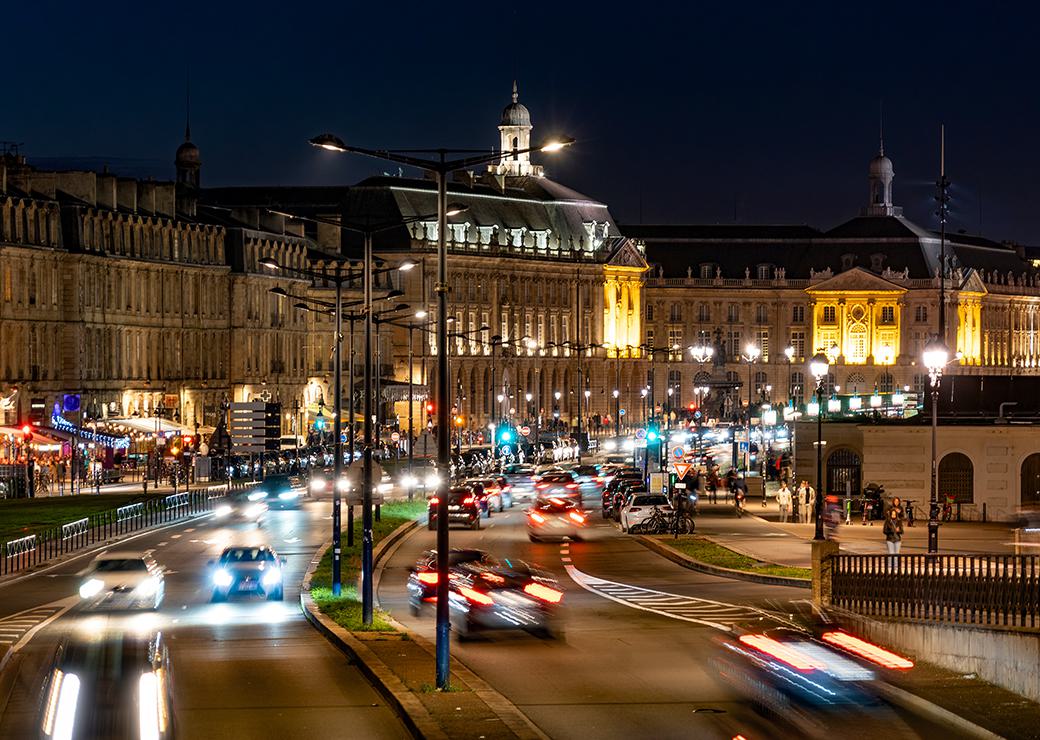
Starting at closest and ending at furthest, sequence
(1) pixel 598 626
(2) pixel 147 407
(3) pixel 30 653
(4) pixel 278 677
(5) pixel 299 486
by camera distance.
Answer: (4) pixel 278 677
(3) pixel 30 653
(1) pixel 598 626
(5) pixel 299 486
(2) pixel 147 407

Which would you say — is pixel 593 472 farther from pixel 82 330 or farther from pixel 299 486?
pixel 82 330

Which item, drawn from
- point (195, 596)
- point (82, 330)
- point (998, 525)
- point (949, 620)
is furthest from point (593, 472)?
point (949, 620)

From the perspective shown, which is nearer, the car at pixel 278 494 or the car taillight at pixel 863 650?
the car taillight at pixel 863 650

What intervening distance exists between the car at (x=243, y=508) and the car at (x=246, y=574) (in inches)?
1221

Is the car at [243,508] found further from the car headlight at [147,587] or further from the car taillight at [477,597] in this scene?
the car taillight at [477,597]

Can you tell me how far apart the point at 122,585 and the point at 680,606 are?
1236 centimetres

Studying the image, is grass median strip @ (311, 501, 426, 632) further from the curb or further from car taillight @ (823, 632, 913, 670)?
car taillight @ (823, 632, 913, 670)

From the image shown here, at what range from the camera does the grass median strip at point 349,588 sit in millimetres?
43156

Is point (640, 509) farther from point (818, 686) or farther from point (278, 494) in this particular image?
point (818, 686)

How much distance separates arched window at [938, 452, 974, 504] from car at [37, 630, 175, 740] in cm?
5214

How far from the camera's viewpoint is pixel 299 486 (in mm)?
109812

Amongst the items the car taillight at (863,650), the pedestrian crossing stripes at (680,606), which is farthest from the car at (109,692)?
A: the pedestrian crossing stripes at (680,606)

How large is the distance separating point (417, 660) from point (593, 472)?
7982 cm

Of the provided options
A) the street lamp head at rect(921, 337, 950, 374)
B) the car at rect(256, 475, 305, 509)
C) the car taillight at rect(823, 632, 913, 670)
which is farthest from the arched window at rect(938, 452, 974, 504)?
the car taillight at rect(823, 632, 913, 670)
